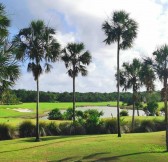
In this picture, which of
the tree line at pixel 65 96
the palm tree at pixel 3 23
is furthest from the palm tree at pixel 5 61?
the tree line at pixel 65 96

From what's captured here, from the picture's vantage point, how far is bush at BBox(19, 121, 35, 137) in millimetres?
38912

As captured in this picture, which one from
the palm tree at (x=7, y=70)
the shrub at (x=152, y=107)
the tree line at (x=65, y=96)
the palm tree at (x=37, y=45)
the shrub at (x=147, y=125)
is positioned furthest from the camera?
the tree line at (x=65, y=96)

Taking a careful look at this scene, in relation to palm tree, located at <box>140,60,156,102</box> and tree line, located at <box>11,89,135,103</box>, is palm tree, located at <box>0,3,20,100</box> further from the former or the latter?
tree line, located at <box>11,89,135,103</box>

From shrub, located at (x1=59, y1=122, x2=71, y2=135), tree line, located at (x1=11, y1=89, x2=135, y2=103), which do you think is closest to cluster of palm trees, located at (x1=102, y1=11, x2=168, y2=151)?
shrub, located at (x1=59, y1=122, x2=71, y2=135)

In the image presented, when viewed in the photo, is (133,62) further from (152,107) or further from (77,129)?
(152,107)

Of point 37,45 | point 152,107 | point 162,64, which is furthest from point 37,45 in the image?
point 152,107

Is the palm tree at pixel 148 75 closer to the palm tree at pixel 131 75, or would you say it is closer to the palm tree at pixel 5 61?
the palm tree at pixel 5 61

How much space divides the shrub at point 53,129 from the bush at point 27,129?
2.03 metres

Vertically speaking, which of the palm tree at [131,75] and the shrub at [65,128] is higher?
the palm tree at [131,75]

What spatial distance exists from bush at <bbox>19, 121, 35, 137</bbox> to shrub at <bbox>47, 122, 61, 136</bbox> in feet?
6.67

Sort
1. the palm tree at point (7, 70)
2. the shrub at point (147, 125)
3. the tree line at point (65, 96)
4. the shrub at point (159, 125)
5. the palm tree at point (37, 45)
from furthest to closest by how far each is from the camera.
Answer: the tree line at point (65, 96) → the shrub at point (159, 125) → the shrub at point (147, 125) → the palm tree at point (37, 45) → the palm tree at point (7, 70)

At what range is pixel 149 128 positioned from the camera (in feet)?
155

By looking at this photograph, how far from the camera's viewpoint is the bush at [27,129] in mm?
38912

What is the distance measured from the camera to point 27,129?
39281 millimetres
